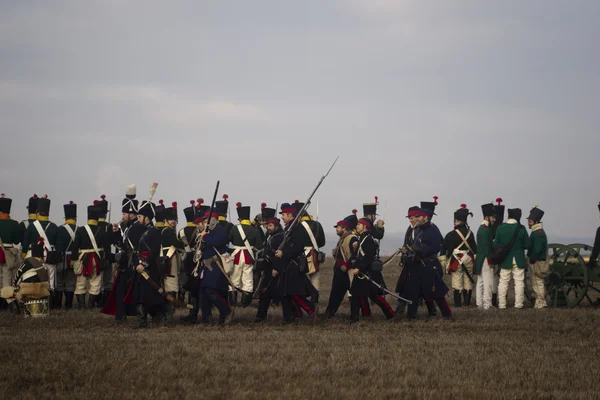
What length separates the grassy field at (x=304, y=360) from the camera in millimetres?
8180

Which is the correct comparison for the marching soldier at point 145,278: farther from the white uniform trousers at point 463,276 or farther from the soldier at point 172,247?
the white uniform trousers at point 463,276

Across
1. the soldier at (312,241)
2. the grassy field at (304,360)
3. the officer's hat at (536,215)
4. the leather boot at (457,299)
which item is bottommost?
the grassy field at (304,360)

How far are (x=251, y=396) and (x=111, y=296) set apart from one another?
5761 millimetres

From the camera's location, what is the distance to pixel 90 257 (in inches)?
630

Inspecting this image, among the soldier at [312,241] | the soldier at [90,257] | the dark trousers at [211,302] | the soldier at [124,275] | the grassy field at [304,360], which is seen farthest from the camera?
the soldier at [90,257]

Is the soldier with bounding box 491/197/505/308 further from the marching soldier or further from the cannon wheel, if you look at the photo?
the marching soldier

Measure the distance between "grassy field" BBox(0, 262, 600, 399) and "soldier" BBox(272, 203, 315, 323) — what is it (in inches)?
13.3

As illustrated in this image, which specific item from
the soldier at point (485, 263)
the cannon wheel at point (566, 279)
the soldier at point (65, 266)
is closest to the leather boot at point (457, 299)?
the soldier at point (485, 263)

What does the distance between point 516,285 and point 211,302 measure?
621 centimetres

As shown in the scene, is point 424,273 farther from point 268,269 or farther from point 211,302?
point 211,302

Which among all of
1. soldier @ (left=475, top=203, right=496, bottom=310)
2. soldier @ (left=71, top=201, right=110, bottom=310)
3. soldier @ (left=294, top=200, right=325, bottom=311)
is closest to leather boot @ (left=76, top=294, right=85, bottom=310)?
soldier @ (left=71, top=201, right=110, bottom=310)

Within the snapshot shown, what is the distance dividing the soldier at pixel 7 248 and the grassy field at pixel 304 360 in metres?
2.81

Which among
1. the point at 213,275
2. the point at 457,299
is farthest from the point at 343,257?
the point at 457,299

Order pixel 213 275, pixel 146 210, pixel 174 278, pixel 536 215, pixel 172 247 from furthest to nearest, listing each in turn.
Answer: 1. pixel 536 215
2. pixel 174 278
3. pixel 172 247
4. pixel 146 210
5. pixel 213 275
